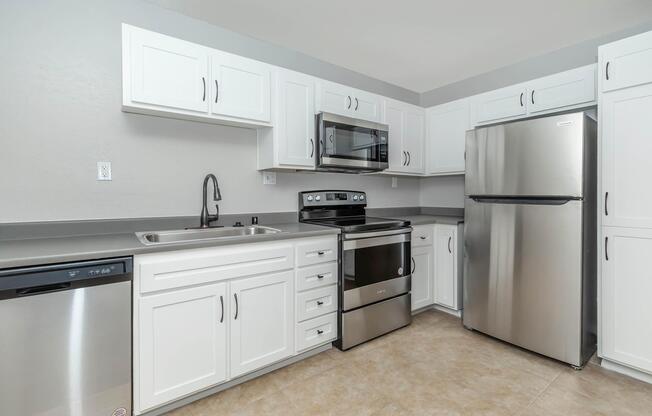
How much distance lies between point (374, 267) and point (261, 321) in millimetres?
975

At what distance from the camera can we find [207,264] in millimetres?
1763

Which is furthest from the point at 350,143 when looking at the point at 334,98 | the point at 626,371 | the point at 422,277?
the point at 626,371

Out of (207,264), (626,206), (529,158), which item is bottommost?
(207,264)

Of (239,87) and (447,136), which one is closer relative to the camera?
(239,87)

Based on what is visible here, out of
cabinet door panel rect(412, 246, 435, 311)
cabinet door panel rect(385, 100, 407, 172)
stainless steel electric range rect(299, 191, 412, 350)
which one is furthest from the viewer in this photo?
cabinet door panel rect(385, 100, 407, 172)

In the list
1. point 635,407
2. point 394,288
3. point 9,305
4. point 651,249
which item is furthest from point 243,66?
point 635,407

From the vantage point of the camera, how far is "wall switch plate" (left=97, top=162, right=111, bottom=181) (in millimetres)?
1969

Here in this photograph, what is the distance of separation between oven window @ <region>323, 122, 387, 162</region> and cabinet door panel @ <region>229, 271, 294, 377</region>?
1038 millimetres

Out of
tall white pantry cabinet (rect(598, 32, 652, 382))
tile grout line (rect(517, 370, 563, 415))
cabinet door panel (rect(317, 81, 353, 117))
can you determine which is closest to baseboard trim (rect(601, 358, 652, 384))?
tall white pantry cabinet (rect(598, 32, 652, 382))

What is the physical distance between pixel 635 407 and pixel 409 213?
2414mm

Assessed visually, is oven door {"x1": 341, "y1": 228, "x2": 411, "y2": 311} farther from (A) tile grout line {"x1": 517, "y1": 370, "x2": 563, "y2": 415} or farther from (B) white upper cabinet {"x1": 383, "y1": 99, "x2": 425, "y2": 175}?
(A) tile grout line {"x1": 517, "y1": 370, "x2": 563, "y2": 415}

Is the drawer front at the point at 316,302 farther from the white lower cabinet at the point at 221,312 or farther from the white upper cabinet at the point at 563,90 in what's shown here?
the white upper cabinet at the point at 563,90

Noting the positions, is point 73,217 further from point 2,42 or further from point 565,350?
point 565,350

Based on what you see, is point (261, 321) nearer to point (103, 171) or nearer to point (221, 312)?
point (221, 312)
